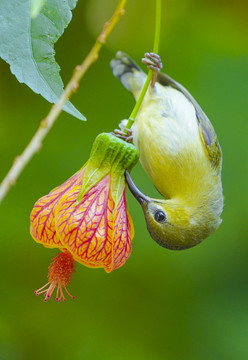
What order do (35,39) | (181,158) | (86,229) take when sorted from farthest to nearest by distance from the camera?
(181,158) → (86,229) → (35,39)

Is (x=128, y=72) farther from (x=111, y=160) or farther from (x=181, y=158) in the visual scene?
(x=111, y=160)

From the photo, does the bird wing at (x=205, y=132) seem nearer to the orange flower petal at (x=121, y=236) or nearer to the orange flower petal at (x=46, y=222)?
the orange flower petal at (x=121, y=236)

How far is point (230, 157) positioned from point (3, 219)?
141cm

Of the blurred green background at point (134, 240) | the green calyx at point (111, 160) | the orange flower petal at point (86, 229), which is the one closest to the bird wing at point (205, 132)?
the blurred green background at point (134, 240)

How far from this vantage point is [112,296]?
336 centimetres

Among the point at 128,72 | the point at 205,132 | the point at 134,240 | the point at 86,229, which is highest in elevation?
the point at 128,72

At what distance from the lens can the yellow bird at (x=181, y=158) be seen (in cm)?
239

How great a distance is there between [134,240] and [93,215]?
191 centimetres

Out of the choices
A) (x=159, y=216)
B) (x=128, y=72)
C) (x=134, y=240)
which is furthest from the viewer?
(x=134, y=240)

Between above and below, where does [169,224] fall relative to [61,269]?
above

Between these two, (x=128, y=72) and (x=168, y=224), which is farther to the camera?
(x=128, y=72)

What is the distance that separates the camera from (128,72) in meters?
3.07

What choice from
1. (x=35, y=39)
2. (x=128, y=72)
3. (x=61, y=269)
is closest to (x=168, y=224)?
(x=61, y=269)

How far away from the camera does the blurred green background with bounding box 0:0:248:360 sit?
3.16 metres
